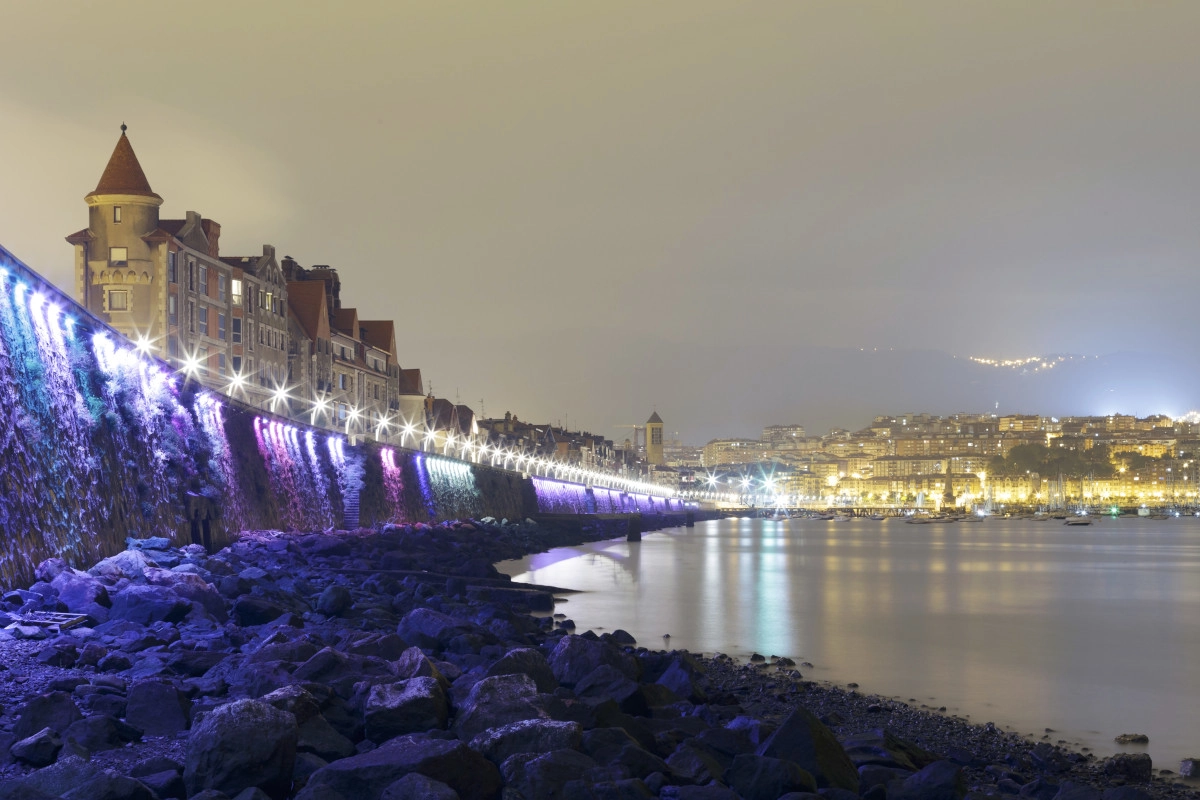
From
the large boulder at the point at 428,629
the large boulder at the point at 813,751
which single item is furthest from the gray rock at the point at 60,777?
the large boulder at the point at 428,629

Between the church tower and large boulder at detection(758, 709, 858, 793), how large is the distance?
177 ft

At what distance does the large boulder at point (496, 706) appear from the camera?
13102mm

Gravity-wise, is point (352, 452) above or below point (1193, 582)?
above

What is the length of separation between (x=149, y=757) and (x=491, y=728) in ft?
11.3

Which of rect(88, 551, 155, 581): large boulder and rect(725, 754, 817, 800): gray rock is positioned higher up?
rect(88, 551, 155, 581): large boulder

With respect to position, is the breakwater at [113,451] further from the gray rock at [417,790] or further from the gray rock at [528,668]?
the gray rock at [417,790]

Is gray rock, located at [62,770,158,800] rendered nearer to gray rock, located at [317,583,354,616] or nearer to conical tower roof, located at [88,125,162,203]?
gray rock, located at [317,583,354,616]

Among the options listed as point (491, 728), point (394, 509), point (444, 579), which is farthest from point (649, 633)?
point (394, 509)

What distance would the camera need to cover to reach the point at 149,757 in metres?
11.6

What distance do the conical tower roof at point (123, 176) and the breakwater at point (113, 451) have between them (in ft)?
61.9

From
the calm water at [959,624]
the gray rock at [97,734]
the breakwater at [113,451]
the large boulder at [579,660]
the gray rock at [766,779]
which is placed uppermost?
the breakwater at [113,451]

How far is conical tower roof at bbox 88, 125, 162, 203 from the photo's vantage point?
61.8 meters

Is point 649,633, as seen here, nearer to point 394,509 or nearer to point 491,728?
point 491,728

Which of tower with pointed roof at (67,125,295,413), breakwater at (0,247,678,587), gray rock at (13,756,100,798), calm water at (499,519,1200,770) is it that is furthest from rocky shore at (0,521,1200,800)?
tower with pointed roof at (67,125,295,413)
